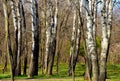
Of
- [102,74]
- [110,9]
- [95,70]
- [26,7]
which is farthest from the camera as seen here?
[26,7]

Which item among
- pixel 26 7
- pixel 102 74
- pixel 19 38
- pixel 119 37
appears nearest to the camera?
pixel 102 74

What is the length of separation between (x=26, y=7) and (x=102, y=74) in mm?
29644

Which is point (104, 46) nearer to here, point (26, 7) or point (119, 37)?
point (26, 7)

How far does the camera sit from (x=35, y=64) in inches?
1074

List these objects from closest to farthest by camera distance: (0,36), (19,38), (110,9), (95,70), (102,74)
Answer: (95,70) < (102,74) < (110,9) < (19,38) < (0,36)

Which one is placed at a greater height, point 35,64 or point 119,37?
point 119,37

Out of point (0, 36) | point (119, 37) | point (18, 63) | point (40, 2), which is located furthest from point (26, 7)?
point (119, 37)

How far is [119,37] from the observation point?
69.1m

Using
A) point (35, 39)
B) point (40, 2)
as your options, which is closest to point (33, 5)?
point (35, 39)

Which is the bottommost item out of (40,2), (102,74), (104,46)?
(102,74)

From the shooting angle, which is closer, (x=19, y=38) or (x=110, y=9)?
(x=110, y=9)

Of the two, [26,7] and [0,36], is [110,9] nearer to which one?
[26,7]

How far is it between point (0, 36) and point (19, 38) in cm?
2697

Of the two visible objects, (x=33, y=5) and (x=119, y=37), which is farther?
(x=119, y=37)
